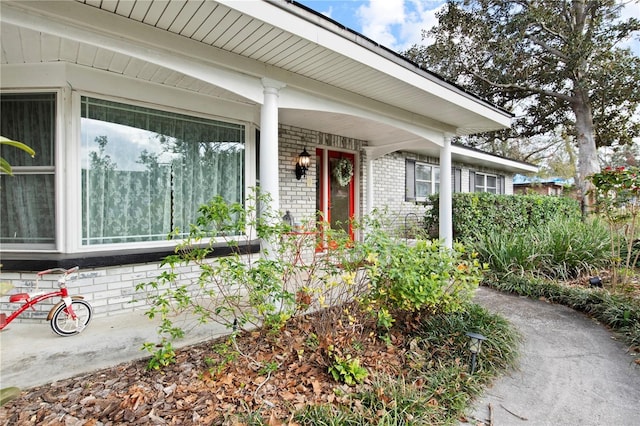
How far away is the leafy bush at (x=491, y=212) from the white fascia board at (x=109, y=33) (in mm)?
5216

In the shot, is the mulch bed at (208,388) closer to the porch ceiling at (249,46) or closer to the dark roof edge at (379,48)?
the porch ceiling at (249,46)

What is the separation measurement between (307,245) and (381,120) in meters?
2.82

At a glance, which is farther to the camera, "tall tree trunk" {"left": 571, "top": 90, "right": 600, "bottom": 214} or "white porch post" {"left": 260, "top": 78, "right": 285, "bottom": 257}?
"tall tree trunk" {"left": 571, "top": 90, "right": 600, "bottom": 214}

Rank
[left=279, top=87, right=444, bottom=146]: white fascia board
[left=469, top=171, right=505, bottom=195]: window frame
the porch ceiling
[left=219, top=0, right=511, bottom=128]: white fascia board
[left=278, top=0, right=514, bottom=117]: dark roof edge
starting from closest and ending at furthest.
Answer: the porch ceiling, [left=219, top=0, right=511, bottom=128]: white fascia board, [left=278, top=0, right=514, bottom=117]: dark roof edge, [left=279, top=87, right=444, bottom=146]: white fascia board, [left=469, top=171, right=505, bottom=195]: window frame

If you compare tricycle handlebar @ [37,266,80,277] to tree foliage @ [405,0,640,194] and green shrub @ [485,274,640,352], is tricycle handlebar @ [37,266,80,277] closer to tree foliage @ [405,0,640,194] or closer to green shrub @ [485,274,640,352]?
green shrub @ [485,274,640,352]

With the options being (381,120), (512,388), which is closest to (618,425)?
(512,388)

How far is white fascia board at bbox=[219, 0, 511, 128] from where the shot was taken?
2.68 metres

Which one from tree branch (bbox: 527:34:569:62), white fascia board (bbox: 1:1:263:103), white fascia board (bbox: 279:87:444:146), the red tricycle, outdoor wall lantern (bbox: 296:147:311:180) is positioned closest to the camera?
white fascia board (bbox: 1:1:263:103)

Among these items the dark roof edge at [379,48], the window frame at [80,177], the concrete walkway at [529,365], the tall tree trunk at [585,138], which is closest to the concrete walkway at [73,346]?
the concrete walkway at [529,365]

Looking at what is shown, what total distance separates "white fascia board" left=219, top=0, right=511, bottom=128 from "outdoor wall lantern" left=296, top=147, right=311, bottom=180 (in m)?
2.14

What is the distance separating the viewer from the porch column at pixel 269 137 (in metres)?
3.52

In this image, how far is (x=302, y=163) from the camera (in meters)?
5.58

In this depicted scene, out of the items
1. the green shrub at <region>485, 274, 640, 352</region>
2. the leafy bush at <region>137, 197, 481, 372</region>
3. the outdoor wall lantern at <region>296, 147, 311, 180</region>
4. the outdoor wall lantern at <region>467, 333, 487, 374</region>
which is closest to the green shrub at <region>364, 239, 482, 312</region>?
the leafy bush at <region>137, 197, 481, 372</region>

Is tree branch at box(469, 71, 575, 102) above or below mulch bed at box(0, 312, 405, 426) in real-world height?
above
